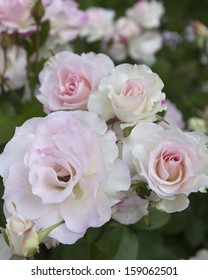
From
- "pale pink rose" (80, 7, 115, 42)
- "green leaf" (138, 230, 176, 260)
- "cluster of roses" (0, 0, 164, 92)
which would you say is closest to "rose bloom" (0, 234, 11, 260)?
"cluster of roses" (0, 0, 164, 92)

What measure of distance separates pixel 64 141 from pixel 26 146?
43mm

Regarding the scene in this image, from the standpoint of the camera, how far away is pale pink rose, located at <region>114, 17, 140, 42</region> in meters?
1.31

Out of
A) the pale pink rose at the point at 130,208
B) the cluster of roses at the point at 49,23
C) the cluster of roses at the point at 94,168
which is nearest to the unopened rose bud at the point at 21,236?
the cluster of roses at the point at 94,168

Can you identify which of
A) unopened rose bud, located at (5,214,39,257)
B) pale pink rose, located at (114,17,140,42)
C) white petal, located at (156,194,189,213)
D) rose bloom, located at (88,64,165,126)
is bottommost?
pale pink rose, located at (114,17,140,42)

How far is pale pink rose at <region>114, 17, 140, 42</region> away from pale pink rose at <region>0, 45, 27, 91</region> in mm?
406

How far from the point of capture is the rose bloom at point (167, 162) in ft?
1.94

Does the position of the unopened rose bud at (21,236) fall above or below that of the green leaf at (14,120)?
above

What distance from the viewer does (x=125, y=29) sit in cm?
131

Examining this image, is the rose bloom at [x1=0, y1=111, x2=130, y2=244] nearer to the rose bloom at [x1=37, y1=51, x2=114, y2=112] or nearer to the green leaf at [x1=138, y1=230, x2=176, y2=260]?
the rose bloom at [x1=37, y1=51, x2=114, y2=112]

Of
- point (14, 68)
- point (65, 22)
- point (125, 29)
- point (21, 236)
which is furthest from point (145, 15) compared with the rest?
point (21, 236)

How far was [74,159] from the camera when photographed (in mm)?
560

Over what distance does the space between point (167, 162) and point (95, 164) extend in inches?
3.3

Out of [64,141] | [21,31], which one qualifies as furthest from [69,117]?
[21,31]

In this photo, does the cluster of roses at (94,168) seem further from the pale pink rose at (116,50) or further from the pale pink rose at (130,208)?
the pale pink rose at (116,50)
